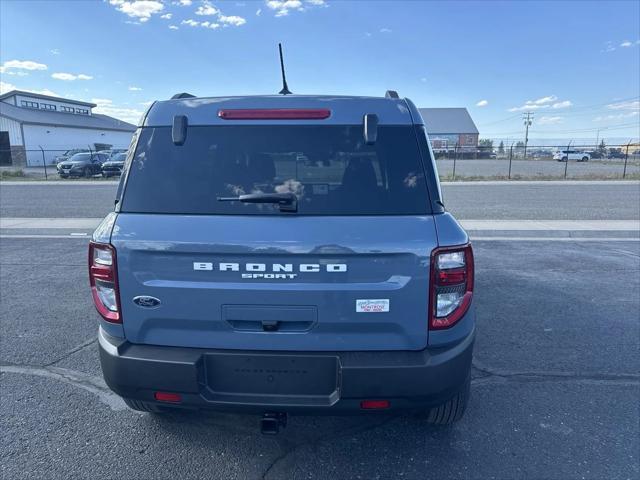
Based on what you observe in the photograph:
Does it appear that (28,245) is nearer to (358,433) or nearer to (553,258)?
(358,433)

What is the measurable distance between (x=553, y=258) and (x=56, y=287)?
24.7 ft

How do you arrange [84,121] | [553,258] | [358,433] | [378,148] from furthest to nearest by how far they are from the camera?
[84,121], [553,258], [358,433], [378,148]

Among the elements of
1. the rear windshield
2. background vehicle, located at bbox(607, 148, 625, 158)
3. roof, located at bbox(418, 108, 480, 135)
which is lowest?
the rear windshield

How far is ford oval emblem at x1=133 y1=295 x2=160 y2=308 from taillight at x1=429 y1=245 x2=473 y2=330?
4.54 feet

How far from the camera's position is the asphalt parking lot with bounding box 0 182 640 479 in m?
2.57

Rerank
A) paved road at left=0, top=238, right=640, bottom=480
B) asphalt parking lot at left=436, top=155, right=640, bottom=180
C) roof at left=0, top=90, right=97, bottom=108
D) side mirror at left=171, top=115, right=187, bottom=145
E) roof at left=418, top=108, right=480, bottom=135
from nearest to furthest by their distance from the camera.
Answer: side mirror at left=171, top=115, right=187, bottom=145
paved road at left=0, top=238, right=640, bottom=480
asphalt parking lot at left=436, top=155, right=640, bottom=180
roof at left=0, top=90, right=97, bottom=108
roof at left=418, top=108, right=480, bottom=135

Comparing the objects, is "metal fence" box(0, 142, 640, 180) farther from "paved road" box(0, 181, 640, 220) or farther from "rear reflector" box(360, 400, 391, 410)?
"rear reflector" box(360, 400, 391, 410)

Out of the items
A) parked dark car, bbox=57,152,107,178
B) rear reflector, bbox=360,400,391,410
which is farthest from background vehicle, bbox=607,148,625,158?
rear reflector, bbox=360,400,391,410

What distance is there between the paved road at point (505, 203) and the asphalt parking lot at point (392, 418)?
6210 millimetres

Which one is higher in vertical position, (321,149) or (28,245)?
(321,149)

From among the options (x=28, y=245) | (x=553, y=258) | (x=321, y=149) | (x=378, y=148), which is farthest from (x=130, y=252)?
(x=28, y=245)

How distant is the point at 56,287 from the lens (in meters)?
5.86

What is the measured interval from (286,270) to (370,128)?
2.90 feet

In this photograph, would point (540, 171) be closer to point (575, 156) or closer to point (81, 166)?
point (575, 156)
